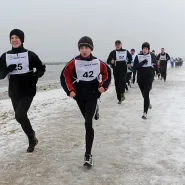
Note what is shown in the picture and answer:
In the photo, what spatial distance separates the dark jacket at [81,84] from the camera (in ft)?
15.4

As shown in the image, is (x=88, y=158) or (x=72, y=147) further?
(x=72, y=147)

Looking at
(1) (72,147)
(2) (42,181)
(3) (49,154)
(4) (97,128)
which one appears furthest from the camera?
(4) (97,128)

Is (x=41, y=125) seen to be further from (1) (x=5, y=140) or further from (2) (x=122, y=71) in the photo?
(2) (x=122, y=71)

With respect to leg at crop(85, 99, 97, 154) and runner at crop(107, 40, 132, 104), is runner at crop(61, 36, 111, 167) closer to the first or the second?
leg at crop(85, 99, 97, 154)

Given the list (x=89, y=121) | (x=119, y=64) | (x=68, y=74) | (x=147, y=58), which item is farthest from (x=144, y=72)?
(x=89, y=121)

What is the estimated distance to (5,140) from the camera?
244 inches

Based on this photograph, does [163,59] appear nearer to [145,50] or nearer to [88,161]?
[145,50]

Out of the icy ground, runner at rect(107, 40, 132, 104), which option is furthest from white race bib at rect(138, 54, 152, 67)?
runner at rect(107, 40, 132, 104)

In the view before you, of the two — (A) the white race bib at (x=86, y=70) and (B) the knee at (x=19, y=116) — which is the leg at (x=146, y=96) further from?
(B) the knee at (x=19, y=116)

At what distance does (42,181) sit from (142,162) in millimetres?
1661

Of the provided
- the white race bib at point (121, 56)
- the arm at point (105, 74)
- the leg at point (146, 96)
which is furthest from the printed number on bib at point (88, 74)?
the white race bib at point (121, 56)

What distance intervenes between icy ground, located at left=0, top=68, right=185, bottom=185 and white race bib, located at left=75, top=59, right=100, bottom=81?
142 centimetres

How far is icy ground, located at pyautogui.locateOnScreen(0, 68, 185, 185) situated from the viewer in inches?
164

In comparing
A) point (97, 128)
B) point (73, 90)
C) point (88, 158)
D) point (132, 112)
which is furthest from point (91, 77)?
point (132, 112)
